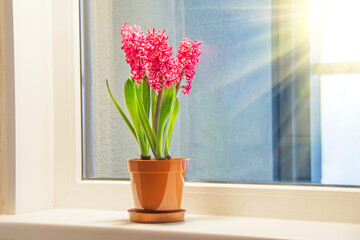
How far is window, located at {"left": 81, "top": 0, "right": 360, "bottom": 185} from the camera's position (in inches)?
45.3

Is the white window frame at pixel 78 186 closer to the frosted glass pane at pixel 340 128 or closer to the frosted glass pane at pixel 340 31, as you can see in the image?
the frosted glass pane at pixel 340 128

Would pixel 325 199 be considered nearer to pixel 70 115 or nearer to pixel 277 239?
pixel 277 239

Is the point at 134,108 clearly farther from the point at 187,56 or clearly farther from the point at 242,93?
the point at 242,93

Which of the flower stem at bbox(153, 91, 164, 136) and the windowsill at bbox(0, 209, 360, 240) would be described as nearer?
the windowsill at bbox(0, 209, 360, 240)

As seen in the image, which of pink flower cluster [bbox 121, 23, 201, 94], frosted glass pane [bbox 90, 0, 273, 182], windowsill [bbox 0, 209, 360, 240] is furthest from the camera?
frosted glass pane [bbox 90, 0, 273, 182]

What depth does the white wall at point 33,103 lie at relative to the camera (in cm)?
123

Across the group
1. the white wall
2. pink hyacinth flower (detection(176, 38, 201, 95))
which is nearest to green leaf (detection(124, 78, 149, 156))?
pink hyacinth flower (detection(176, 38, 201, 95))

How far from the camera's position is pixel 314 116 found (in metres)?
1.15

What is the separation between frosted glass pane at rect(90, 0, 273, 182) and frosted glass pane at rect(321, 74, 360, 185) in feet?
0.43

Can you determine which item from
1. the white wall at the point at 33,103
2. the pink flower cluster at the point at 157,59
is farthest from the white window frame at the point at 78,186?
the pink flower cluster at the point at 157,59

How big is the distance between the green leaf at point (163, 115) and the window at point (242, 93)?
197 millimetres

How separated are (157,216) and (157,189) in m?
0.06

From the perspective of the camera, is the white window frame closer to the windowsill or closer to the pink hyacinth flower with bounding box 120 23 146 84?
the windowsill

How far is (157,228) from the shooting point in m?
1.00
